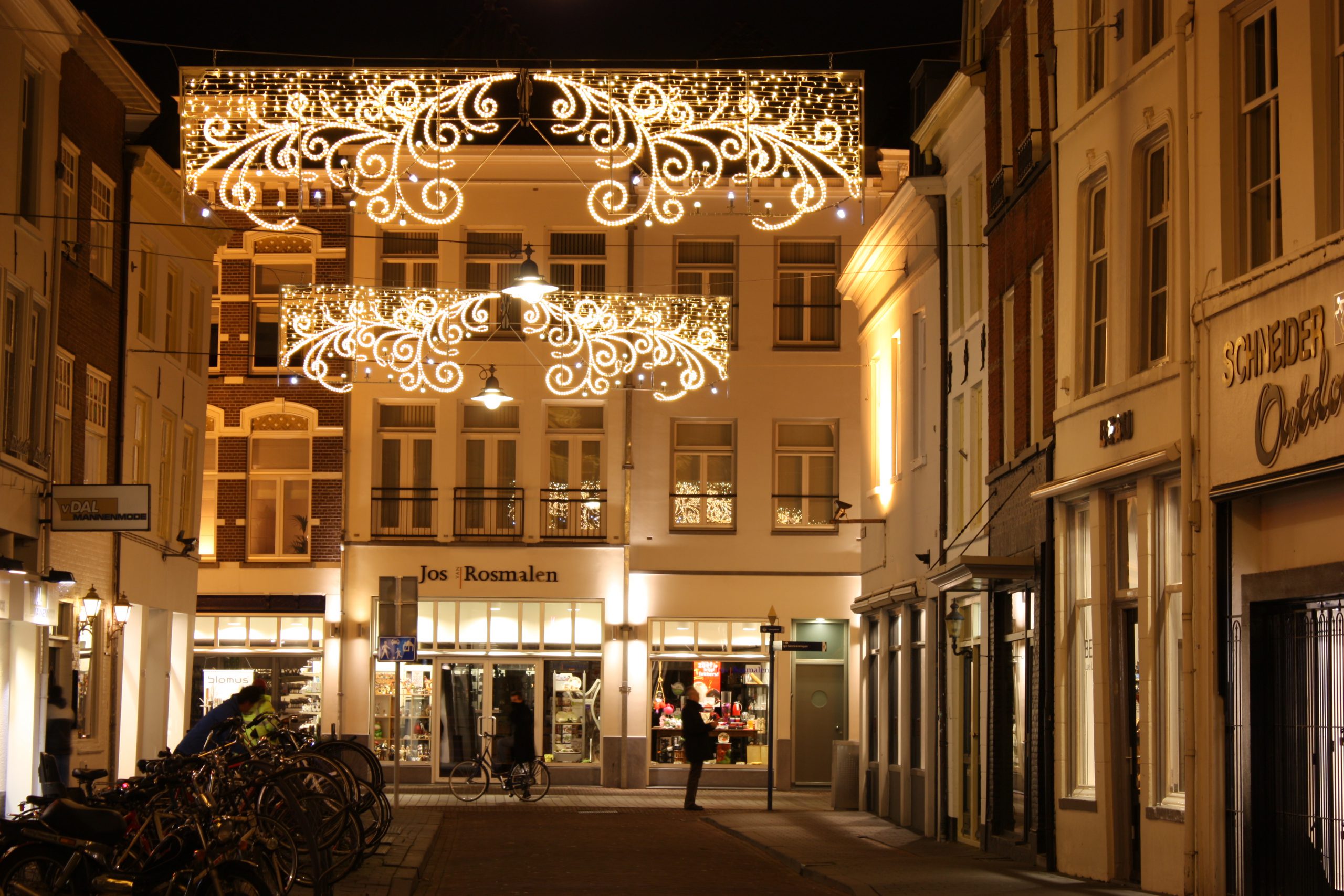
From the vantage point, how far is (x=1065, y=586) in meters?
16.7

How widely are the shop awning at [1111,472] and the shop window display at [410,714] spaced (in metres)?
18.8

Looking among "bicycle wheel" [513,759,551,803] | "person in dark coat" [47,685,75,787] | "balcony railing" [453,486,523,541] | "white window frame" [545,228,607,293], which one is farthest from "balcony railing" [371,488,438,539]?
"person in dark coat" [47,685,75,787]

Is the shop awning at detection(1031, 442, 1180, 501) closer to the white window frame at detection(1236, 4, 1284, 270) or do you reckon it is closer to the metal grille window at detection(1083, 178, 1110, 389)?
the metal grille window at detection(1083, 178, 1110, 389)

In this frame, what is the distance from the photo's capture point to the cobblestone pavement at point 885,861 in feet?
49.4

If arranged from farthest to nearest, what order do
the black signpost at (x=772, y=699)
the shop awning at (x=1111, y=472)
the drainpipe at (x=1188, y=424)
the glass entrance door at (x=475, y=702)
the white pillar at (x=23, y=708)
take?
the glass entrance door at (x=475, y=702) < the black signpost at (x=772, y=699) < the white pillar at (x=23, y=708) < the shop awning at (x=1111, y=472) < the drainpipe at (x=1188, y=424)

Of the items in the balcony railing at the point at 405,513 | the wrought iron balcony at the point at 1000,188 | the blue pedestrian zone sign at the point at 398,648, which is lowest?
the blue pedestrian zone sign at the point at 398,648

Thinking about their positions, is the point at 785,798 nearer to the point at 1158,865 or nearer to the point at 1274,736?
the point at 1158,865

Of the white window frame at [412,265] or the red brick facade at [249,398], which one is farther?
the white window frame at [412,265]

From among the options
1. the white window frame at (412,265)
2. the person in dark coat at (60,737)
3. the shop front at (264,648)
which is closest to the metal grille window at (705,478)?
the white window frame at (412,265)

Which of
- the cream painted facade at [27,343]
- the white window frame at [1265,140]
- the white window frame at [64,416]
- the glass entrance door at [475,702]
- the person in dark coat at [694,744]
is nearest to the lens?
the white window frame at [1265,140]

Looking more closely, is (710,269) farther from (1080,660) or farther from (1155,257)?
(1155,257)

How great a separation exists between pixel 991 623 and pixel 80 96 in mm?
13372

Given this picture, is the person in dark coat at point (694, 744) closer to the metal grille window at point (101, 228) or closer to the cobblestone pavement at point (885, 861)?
the cobblestone pavement at point (885, 861)

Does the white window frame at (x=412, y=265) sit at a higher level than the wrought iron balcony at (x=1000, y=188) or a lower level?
higher
